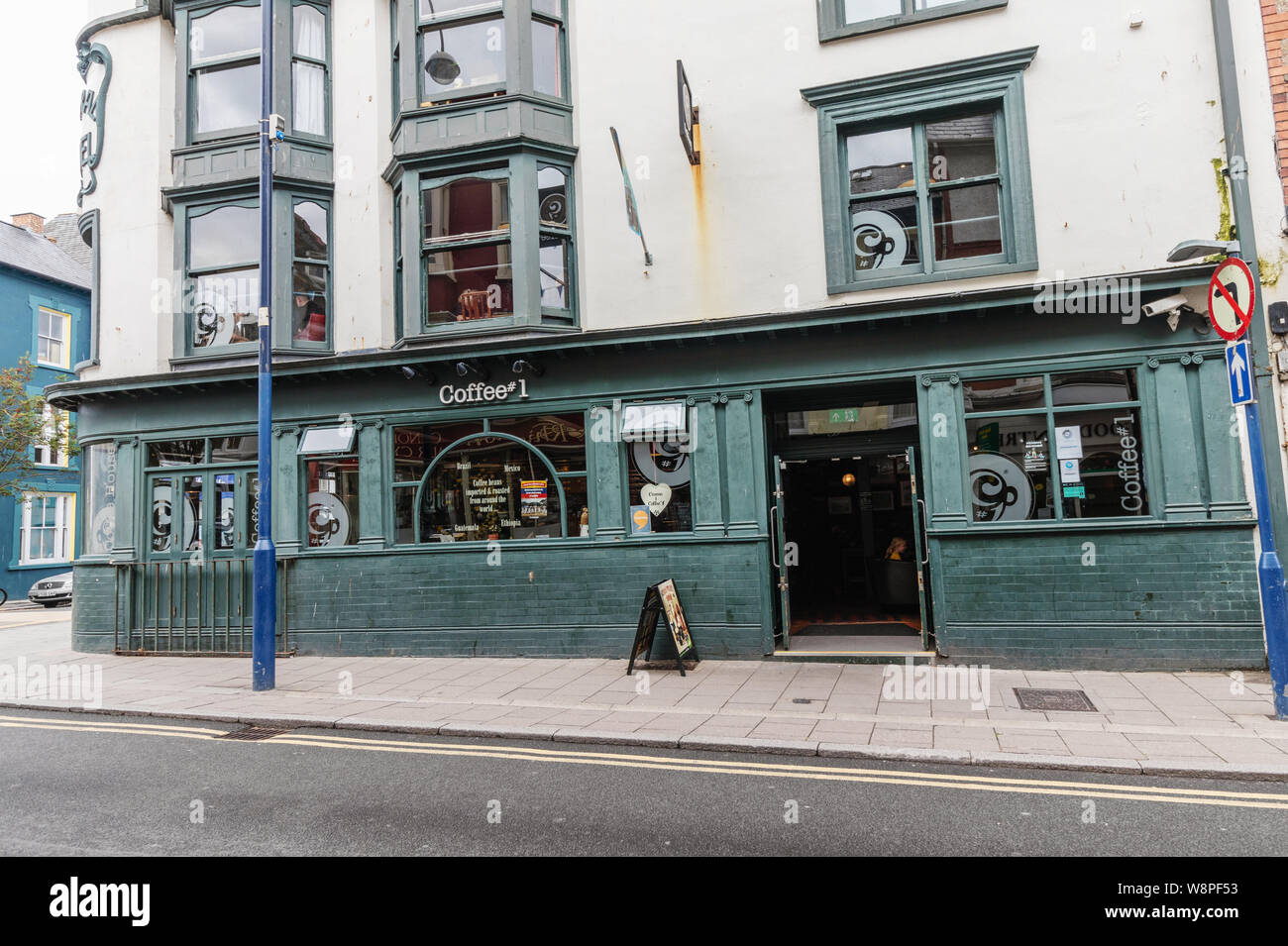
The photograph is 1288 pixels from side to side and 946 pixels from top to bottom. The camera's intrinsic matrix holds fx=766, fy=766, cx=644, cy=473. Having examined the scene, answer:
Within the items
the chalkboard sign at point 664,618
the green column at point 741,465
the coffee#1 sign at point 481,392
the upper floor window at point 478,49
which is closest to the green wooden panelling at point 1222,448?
the green column at point 741,465

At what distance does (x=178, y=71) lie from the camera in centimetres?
1252

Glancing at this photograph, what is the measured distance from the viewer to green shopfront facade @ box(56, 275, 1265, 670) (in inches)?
350

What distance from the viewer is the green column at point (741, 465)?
400 inches

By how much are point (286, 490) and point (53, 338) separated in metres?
22.7

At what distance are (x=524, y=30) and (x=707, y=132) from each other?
321 cm

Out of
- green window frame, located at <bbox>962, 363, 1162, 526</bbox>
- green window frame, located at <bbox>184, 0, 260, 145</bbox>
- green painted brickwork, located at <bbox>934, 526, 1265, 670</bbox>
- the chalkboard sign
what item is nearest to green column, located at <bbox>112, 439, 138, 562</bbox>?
green window frame, located at <bbox>184, 0, 260, 145</bbox>

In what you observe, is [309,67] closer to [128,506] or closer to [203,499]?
[203,499]

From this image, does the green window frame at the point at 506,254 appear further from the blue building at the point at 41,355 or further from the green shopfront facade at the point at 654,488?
the blue building at the point at 41,355

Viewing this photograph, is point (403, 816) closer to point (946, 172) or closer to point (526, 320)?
point (526, 320)

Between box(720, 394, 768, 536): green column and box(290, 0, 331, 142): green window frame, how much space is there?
8035 millimetres

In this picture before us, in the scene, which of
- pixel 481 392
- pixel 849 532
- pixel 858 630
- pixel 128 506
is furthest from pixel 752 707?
pixel 128 506

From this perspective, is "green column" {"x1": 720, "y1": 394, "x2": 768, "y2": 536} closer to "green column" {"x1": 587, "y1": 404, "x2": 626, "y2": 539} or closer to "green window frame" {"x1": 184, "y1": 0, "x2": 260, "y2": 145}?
"green column" {"x1": 587, "y1": 404, "x2": 626, "y2": 539}

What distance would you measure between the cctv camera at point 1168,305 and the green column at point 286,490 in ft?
38.2

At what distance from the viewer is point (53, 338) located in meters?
27.4
